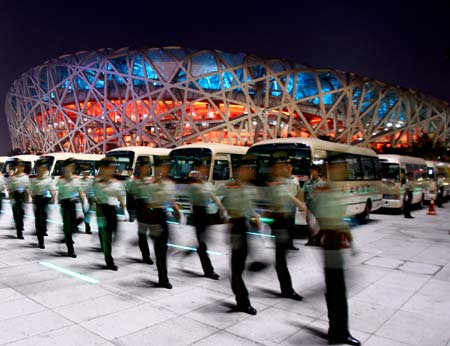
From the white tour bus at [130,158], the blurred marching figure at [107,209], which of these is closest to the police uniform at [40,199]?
the blurred marching figure at [107,209]

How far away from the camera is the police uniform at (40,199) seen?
24.1 ft

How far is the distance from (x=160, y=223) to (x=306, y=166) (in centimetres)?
545

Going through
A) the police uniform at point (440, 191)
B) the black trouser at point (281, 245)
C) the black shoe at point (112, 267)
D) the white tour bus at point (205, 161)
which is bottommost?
the police uniform at point (440, 191)

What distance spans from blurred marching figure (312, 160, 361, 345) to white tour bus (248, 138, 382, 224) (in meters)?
4.43

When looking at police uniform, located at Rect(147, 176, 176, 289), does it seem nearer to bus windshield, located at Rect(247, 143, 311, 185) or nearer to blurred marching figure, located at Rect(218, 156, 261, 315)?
blurred marching figure, located at Rect(218, 156, 261, 315)

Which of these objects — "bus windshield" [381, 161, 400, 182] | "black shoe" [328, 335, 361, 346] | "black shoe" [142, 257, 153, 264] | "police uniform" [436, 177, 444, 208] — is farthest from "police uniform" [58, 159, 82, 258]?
"police uniform" [436, 177, 444, 208]

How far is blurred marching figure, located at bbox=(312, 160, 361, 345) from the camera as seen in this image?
354cm

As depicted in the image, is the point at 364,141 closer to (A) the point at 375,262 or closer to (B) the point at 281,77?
(B) the point at 281,77

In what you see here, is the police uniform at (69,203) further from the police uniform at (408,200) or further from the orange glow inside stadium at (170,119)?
the orange glow inside stadium at (170,119)

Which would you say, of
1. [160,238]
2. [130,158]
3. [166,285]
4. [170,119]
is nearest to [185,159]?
[130,158]

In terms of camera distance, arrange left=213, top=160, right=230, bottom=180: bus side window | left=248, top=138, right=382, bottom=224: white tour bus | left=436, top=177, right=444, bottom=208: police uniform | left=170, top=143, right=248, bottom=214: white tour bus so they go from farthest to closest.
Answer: left=436, top=177, right=444, bottom=208: police uniform < left=213, top=160, right=230, bottom=180: bus side window < left=170, top=143, right=248, bottom=214: white tour bus < left=248, top=138, right=382, bottom=224: white tour bus

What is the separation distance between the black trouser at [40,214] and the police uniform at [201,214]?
11.9 feet

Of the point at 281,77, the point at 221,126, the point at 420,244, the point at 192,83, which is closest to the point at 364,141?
the point at 281,77

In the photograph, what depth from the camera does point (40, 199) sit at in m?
7.54
